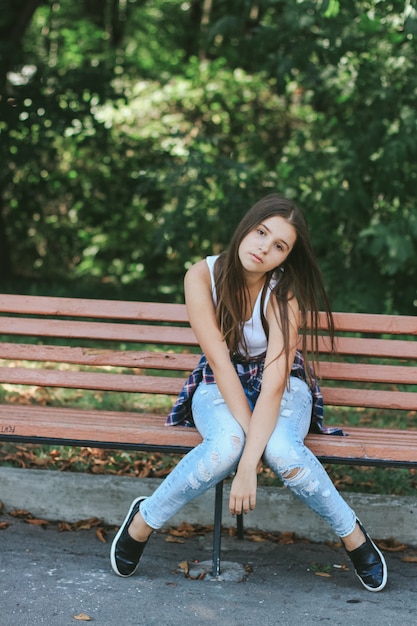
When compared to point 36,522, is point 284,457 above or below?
above

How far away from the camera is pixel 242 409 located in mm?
3158

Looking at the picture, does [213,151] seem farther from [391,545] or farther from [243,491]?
[243,491]

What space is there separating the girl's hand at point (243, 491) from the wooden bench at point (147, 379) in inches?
10.9

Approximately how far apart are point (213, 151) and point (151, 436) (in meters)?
5.06

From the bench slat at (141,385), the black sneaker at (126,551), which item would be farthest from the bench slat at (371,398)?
the black sneaker at (126,551)

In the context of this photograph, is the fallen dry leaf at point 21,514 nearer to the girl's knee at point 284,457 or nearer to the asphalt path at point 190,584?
the asphalt path at point 190,584

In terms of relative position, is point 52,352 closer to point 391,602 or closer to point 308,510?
point 308,510

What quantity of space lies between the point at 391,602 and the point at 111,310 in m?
1.71

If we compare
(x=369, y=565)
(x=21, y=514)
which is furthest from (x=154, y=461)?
(x=369, y=565)

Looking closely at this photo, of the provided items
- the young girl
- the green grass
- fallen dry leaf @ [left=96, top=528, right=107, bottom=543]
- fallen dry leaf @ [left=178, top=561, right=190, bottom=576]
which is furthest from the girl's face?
fallen dry leaf @ [left=96, top=528, right=107, bottom=543]

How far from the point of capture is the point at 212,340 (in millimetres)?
3248

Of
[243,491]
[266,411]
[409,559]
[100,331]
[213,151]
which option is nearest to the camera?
[243,491]

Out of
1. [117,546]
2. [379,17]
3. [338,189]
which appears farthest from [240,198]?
[117,546]

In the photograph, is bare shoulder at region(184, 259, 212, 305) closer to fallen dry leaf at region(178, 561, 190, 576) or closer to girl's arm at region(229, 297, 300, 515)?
girl's arm at region(229, 297, 300, 515)
